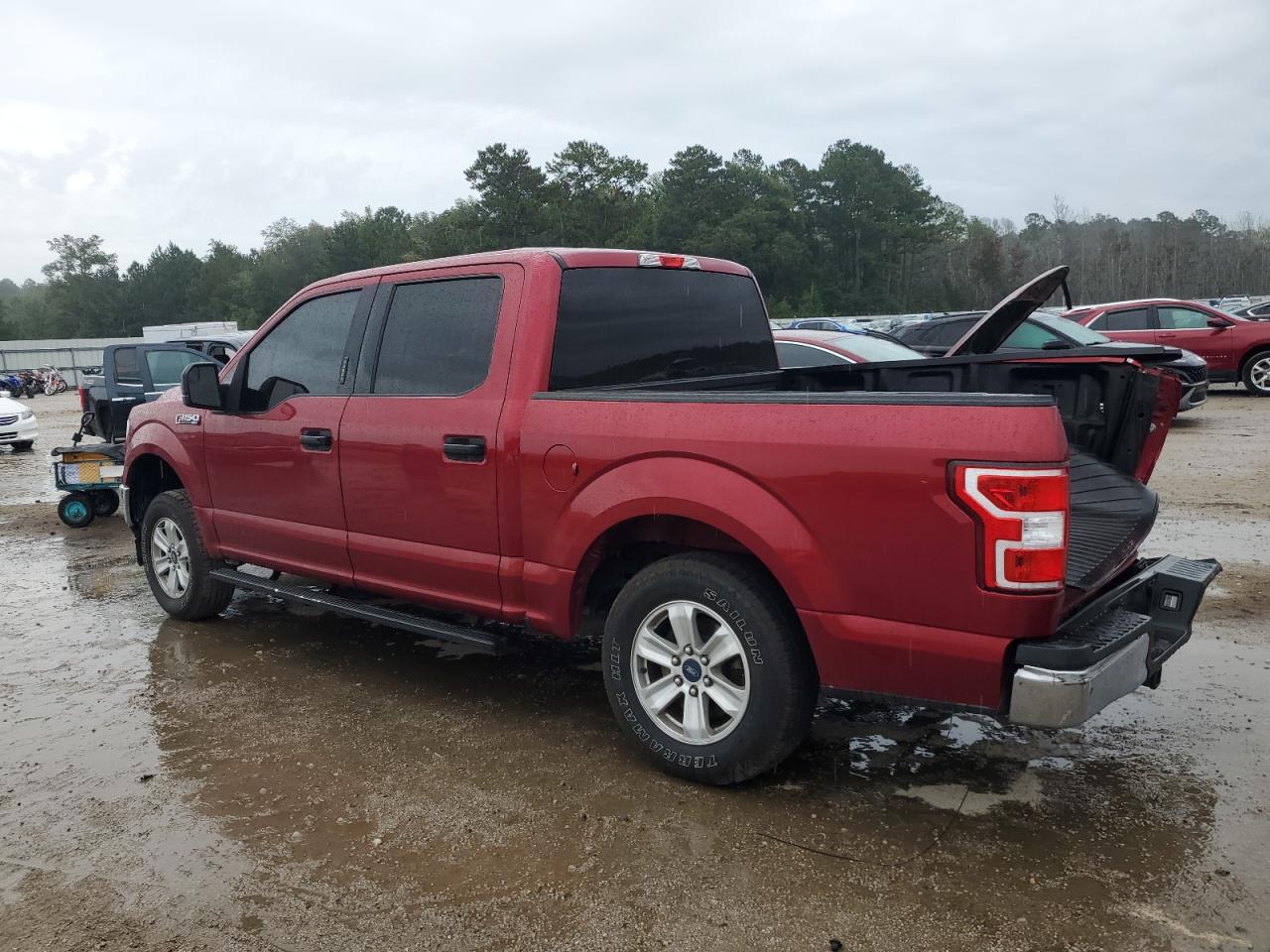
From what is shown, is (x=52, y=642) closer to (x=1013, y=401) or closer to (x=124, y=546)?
(x=124, y=546)

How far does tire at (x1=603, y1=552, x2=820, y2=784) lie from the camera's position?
11.0 feet

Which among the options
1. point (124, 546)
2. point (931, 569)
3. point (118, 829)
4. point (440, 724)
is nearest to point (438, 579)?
point (440, 724)

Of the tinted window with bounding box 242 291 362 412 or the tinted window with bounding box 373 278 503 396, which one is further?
the tinted window with bounding box 242 291 362 412

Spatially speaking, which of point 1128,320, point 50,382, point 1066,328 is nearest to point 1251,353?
point 1128,320

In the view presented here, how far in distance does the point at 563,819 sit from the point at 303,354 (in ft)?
9.29

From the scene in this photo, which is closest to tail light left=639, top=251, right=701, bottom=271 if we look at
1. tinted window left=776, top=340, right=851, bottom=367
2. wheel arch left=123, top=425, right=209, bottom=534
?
wheel arch left=123, top=425, right=209, bottom=534

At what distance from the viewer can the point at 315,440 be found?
4.79 m

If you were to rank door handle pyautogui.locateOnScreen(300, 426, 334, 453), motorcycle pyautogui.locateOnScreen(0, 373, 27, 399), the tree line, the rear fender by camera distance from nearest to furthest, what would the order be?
1. the rear fender
2. door handle pyautogui.locateOnScreen(300, 426, 334, 453)
3. motorcycle pyautogui.locateOnScreen(0, 373, 27, 399)
4. the tree line

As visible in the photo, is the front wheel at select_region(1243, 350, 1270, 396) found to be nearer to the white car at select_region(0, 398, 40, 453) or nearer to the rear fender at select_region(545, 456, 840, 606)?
the rear fender at select_region(545, 456, 840, 606)

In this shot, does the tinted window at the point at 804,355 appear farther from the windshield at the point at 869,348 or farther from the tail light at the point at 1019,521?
the tail light at the point at 1019,521

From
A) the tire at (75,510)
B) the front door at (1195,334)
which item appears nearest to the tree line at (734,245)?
the front door at (1195,334)

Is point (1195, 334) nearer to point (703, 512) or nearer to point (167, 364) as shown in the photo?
point (167, 364)

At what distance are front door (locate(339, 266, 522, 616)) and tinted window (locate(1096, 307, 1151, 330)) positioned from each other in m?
15.1

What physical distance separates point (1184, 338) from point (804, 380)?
1466 cm
